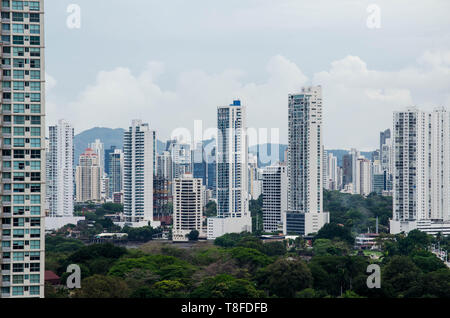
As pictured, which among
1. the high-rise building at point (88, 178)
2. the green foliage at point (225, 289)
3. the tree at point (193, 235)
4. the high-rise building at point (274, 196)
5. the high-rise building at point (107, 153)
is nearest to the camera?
the green foliage at point (225, 289)

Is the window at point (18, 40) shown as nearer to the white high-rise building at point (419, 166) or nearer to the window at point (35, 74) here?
the window at point (35, 74)

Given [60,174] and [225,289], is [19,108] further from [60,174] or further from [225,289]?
[60,174]

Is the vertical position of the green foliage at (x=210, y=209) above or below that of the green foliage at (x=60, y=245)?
above

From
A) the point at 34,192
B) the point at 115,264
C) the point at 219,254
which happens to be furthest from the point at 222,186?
the point at 34,192

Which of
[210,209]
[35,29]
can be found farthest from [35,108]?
[210,209]

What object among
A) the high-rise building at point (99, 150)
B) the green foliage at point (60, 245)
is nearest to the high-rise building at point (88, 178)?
the high-rise building at point (99, 150)
